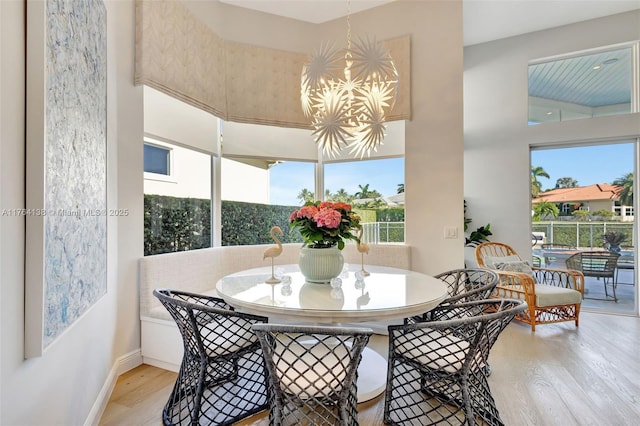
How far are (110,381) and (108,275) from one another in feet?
2.37

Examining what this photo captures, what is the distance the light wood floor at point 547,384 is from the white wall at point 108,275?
206 mm

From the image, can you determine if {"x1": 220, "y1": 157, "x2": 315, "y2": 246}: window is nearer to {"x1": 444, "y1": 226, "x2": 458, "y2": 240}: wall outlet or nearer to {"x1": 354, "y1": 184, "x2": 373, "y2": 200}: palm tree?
{"x1": 354, "y1": 184, "x2": 373, "y2": 200}: palm tree

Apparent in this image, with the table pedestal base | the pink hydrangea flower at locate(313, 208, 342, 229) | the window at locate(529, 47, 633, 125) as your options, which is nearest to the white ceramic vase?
the pink hydrangea flower at locate(313, 208, 342, 229)

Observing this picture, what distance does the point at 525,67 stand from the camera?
4297 mm

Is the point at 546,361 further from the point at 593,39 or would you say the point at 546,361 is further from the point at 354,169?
the point at 593,39

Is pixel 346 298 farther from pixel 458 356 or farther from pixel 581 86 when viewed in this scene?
pixel 581 86

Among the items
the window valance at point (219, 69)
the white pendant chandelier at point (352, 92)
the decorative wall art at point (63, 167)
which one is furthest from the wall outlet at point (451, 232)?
the decorative wall art at point (63, 167)

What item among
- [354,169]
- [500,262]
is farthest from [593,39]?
[354,169]

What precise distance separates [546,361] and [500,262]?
139 cm

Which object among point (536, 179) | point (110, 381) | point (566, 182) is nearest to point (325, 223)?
point (110, 381)

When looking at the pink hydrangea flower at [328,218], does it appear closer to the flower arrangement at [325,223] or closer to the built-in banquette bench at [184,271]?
the flower arrangement at [325,223]

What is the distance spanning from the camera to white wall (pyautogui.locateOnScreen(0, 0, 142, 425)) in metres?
0.96

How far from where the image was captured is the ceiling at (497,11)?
11.0ft

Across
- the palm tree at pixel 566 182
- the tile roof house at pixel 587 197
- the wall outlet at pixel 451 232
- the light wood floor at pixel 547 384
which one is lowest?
the light wood floor at pixel 547 384
